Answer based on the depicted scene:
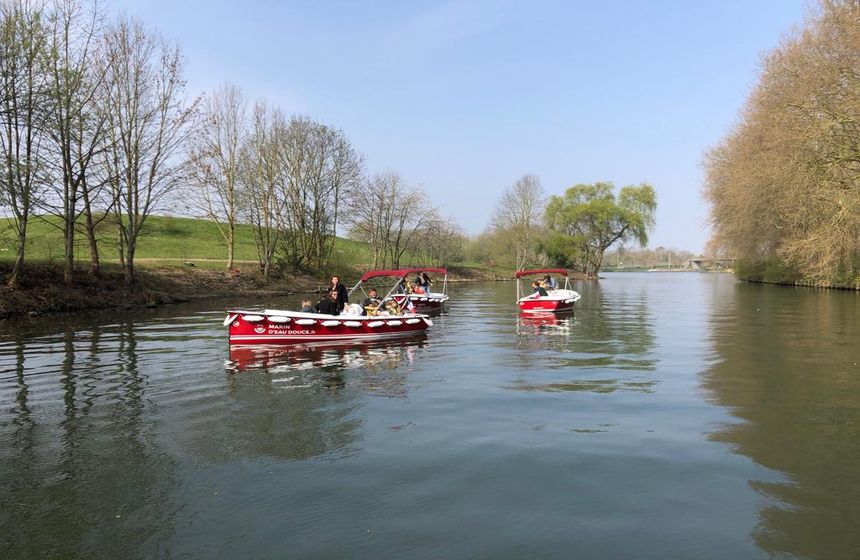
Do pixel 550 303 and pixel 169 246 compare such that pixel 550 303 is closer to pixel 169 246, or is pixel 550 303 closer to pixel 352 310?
pixel 352 310

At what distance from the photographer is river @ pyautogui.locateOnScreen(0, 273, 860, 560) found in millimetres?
4980

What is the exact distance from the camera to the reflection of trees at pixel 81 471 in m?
5.01

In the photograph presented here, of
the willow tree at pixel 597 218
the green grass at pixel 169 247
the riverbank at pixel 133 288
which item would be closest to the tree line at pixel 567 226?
the willow tree at pixel 597 218

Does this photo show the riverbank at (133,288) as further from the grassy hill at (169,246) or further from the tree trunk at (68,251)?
the grassy hill at (169,246)

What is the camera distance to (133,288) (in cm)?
3016

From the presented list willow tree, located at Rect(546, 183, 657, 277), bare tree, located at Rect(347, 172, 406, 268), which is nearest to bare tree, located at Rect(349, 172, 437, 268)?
bare tree, located at Rect(347, 172, 406, 268)

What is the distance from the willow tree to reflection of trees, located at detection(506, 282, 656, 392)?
59.0 m

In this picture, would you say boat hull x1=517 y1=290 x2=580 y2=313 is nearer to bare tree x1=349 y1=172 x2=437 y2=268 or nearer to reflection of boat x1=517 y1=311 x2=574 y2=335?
reflection of boat x1=517 y1=311 x2=574 y2=335

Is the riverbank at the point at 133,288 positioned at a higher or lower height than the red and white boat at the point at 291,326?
higher

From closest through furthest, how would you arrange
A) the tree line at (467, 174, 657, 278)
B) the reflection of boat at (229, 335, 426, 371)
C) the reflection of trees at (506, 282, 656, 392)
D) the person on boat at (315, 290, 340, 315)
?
the reflection of trees at (506, 282, 656, 392)
the reflection of boat at (229, 335, 426, 371)
the person on boat at (315, 290, 340, 315)
the tree line at (467, 174, 657, 278)

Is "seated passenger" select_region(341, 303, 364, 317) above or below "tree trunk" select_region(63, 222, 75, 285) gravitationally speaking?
below

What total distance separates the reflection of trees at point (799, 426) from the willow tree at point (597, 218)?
65914mm

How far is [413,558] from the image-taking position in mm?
4598

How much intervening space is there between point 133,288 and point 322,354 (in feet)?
65.7
